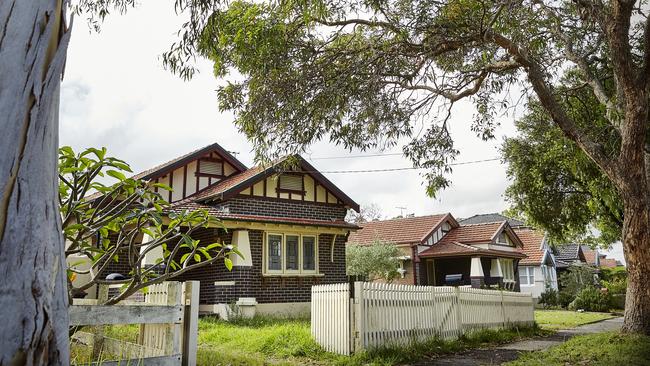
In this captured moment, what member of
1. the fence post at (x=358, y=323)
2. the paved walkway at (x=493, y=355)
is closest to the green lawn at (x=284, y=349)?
the fence post at (x=358, y=323)

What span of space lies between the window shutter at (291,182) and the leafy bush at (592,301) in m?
18.6

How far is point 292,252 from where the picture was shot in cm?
1842

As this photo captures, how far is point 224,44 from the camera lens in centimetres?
998

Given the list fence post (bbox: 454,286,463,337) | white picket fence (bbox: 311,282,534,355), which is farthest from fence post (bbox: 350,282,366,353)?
fence post (bbox: 454,286,463,337)

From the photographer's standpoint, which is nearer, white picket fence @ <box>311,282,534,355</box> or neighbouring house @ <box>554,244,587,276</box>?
white picket fence @ <box>311,282,534,355</box>

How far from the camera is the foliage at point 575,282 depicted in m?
31.9

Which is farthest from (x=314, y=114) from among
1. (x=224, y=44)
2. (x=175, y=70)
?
(x=175, y=70)

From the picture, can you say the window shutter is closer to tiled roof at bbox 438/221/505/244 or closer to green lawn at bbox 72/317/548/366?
green lawn at bbox 72/317/548/366

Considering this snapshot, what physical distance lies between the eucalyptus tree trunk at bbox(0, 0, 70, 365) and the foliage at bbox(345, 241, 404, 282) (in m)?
26.2

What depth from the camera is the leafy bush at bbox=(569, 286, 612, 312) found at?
28156 mm

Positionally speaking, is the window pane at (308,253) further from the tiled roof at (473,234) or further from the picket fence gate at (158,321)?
the tiled roof at (473,234)

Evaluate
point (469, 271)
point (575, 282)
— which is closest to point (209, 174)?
point (469, 271)

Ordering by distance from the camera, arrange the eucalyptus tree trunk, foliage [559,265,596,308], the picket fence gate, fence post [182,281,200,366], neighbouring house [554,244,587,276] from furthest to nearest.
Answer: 1. neighbouring house [554,244,587,276]
2. foliage [559,265,596,308]
3. fence post [182,281,200,366]
4. the picket fence gate
5. the eucalyptus tree trunk

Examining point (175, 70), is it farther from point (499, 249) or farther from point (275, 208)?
point (499, 249)
